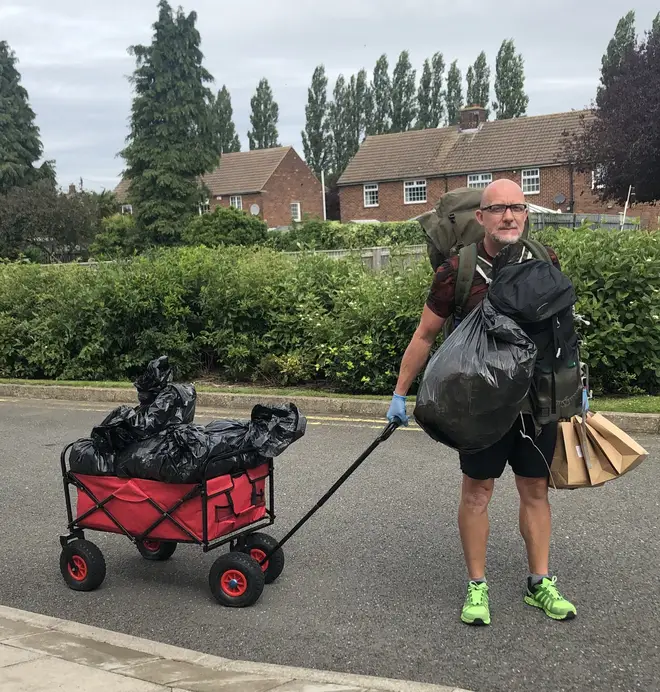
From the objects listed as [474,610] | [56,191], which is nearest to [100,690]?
[474,610]

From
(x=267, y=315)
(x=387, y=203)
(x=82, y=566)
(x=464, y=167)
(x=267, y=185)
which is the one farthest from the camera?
(x=267, y=185)

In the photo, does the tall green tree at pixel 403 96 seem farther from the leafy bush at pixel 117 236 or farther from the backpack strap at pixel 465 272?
the backpack strap at pixel 465 272

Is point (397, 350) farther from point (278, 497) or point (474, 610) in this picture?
point (474, 610)

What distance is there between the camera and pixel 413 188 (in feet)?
149

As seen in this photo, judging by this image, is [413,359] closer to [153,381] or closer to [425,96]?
[153,381]

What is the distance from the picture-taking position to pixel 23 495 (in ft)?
19.6

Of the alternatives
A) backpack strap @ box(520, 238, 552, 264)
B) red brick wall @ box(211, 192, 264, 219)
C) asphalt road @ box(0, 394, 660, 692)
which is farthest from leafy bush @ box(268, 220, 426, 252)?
backpack strap @ box(520, 238, 552, 264)

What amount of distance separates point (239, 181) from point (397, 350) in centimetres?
4772

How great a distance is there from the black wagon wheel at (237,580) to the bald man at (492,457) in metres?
1.02

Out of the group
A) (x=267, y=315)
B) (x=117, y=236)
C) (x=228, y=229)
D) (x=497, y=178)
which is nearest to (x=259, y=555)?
(x=267, y=315)

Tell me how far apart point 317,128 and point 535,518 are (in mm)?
76346

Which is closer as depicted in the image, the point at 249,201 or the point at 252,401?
the point at 252,401

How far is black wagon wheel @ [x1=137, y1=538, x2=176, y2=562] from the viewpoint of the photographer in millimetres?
4422

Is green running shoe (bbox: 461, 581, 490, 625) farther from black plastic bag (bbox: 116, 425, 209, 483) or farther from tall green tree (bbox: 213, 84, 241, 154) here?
tall green tree (bbox: 213, 84, 241, 154)
